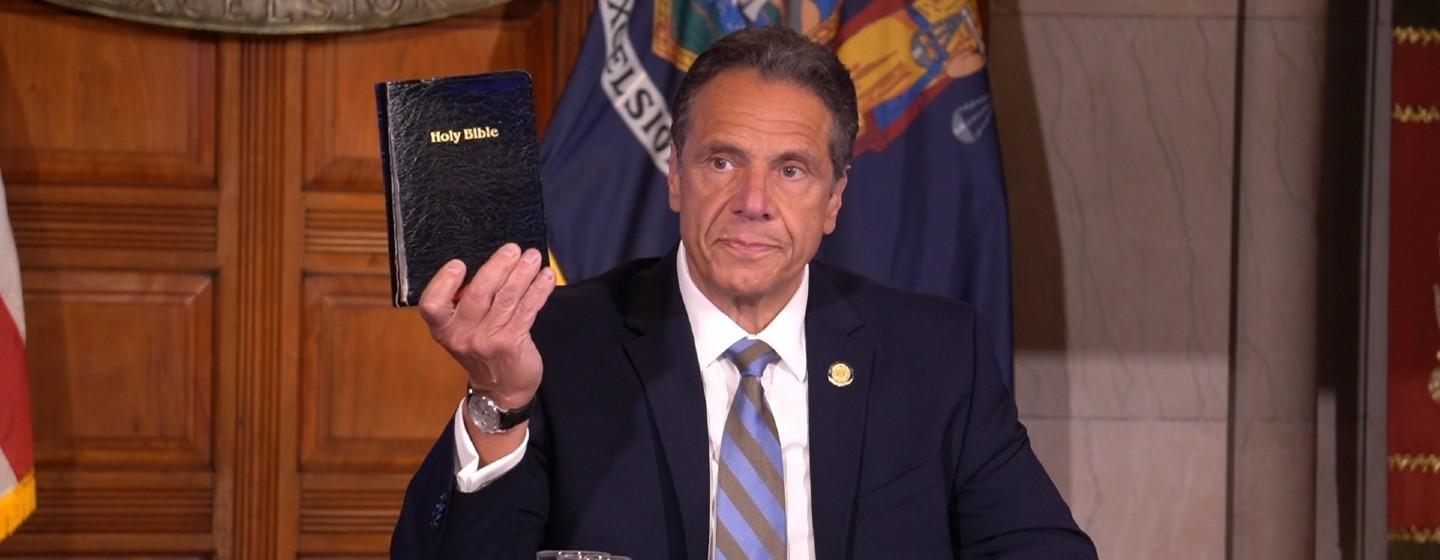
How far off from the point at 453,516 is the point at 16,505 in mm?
1705

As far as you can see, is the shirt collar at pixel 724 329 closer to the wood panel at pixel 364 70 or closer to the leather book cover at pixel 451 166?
the leather book cover at pixel 451 166

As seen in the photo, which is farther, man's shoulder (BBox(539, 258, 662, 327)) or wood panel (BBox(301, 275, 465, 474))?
wood panel (BBox(301, 275, 465, 474))

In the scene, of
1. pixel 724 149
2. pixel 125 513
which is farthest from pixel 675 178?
pixel 125 513

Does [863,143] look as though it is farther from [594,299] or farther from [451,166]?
[451,166]

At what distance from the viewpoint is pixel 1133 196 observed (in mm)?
3791

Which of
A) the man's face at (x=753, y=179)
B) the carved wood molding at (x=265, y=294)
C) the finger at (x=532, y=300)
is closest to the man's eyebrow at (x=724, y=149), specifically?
the man's face at (x=753, y=179)

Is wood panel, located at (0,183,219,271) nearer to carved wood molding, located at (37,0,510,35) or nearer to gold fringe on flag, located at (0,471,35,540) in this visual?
carved wood molding, located at (37,0,510,35)

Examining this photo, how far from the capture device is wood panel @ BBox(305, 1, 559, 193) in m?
3.67

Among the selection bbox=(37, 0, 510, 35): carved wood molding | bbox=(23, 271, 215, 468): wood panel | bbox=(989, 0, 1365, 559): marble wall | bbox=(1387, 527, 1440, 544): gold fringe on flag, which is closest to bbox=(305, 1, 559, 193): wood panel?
bbox=(37, 0, 510, 35): carved wood molding

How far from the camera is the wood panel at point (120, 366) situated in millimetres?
3582

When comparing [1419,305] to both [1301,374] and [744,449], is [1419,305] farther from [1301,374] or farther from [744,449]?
[744,449]

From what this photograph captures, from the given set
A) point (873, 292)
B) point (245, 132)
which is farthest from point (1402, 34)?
point (245, 132)

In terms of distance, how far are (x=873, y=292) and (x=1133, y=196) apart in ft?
5.56

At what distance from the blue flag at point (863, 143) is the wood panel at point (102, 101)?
2.74 ft
